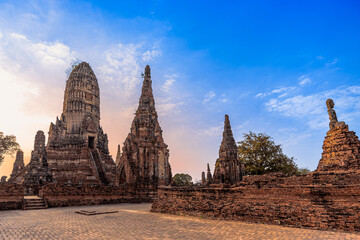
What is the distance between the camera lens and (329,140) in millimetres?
11297

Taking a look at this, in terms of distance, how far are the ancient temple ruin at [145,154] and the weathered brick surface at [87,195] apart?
37.8 inches

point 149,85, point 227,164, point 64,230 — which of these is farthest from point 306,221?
point 149,85

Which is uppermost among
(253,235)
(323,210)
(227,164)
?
(227,164)

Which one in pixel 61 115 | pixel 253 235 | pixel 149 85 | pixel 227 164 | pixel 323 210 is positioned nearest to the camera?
pixel 253 235

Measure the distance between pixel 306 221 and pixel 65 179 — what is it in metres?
30.7

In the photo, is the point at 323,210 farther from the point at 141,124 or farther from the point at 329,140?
the point at 141,124

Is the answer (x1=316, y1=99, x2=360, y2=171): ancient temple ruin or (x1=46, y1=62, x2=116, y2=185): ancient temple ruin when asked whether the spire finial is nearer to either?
(x1=46, y1=62, x2=116, y2=185): ancient temple ruin

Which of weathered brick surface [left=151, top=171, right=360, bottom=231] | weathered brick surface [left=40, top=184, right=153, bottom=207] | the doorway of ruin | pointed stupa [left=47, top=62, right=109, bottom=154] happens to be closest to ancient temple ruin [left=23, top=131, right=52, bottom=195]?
weathered brick surface [left=40, top=184, right=153, bottom=207]

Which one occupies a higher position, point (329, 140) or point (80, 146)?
point (80, 146)

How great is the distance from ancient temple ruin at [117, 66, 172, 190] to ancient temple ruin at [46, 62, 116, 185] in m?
10.5

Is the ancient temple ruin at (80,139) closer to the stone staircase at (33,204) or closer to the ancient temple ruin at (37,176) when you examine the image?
the ancient temple ruin at (37,176)

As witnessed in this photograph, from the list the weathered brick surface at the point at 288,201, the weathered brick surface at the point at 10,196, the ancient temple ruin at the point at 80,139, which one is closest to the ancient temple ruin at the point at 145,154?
the weathered brick surface at the point at 10,196

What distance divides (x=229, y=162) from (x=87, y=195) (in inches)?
505

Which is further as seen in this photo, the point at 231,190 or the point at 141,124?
the point at 141,124
